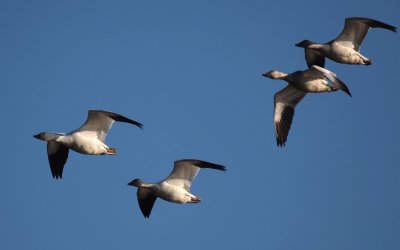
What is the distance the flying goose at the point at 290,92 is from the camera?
58.2 ft

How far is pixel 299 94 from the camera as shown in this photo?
18.9 metres

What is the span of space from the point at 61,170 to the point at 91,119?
1444 millimetres

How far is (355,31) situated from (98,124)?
18.4ft

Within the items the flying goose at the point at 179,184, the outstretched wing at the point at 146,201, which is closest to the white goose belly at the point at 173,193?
the flying goose at the point at 179,184

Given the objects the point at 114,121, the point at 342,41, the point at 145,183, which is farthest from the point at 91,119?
the point at 342,41

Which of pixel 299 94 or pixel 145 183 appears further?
pixel 299 94

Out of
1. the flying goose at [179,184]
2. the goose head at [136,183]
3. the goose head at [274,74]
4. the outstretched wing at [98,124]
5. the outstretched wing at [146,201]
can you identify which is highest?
the goose head at [274,74]

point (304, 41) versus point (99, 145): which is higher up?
point (304, 41)

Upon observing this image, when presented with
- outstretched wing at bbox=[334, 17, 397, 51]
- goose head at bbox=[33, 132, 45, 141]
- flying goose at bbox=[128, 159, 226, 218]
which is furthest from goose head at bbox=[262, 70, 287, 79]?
goose head at bbox=[33, 132, 45, 141]

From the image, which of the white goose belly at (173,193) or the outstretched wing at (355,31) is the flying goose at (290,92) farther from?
the white goose belly at (173,193)

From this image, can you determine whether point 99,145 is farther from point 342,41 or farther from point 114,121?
point 342,41

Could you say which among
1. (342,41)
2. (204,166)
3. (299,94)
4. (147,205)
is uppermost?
(342,41)

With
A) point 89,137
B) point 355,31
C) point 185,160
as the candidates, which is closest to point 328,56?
point 355,31

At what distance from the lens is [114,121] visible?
17281 millimetres
